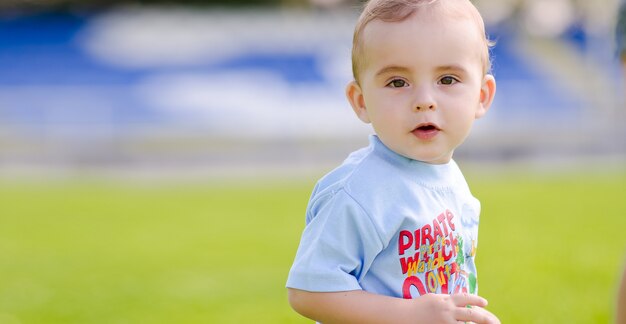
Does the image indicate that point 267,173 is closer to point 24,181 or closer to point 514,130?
point 24,181

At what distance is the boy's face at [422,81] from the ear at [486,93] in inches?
4.1

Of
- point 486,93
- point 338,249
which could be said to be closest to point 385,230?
point 338,249

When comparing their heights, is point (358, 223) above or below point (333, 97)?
below

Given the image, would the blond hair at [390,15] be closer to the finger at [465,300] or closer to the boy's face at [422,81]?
the boy's face at [422,81]

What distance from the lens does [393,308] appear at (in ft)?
6.95

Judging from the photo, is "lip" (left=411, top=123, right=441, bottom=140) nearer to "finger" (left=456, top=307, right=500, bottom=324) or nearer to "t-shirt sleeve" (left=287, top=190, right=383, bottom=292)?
"t-shirt sleeve" (left=287, top=190, right=383, bottom=292)

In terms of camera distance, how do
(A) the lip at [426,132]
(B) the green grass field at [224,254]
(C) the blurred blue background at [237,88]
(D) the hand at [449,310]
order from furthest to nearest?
(C) the blurred blue background at [237,88], (B) the green grass field at [224,254], (A) the lip at [426,132], (D) the hand at [449,310]

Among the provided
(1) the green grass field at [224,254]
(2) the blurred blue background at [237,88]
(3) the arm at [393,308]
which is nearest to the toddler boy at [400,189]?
(3) the arm at [393,308]

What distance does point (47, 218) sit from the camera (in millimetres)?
11812

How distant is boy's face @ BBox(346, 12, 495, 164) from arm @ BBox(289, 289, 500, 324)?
0.35m

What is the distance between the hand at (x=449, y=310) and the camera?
209 cm

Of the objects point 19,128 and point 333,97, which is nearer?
point 19,128

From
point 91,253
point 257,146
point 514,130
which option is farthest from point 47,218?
point 514,130

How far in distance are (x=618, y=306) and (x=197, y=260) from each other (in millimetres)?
5724
